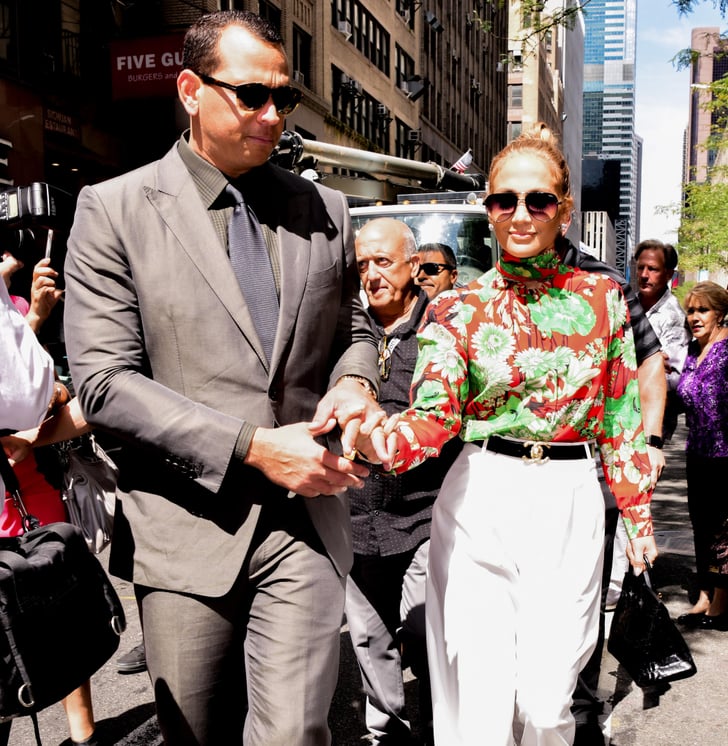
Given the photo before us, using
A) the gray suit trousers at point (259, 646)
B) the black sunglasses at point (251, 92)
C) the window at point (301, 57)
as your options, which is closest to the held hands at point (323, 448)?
the gray suit trousers at point (259, 646)

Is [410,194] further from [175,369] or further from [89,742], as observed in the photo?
[175,369]

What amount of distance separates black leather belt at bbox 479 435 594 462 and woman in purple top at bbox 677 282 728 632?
362 cm

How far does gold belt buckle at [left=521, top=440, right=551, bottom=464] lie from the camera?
2924mm

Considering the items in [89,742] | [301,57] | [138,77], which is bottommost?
[89,742]

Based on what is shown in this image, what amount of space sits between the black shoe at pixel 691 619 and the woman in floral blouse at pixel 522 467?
11.5 ft

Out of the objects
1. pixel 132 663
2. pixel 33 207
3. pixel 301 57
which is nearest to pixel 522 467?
pixel 33 207

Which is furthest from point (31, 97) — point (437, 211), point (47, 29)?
point (437, 211)

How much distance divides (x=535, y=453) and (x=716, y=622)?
3.91m

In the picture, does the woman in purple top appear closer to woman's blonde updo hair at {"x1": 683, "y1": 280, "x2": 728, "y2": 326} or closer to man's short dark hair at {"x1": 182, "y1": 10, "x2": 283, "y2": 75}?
woman's blonde updo hair at {"x1": 683, "y1": 280, "x2": 728, "y2": 326}

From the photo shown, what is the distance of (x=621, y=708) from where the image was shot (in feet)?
15.8

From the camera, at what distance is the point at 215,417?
2273 mm

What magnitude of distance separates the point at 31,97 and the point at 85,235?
52.2 feet

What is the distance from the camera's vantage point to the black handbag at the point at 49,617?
7.99 feet

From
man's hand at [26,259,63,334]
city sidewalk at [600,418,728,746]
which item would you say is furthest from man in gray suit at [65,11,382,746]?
city sidewalk at [600,418,728,746]
